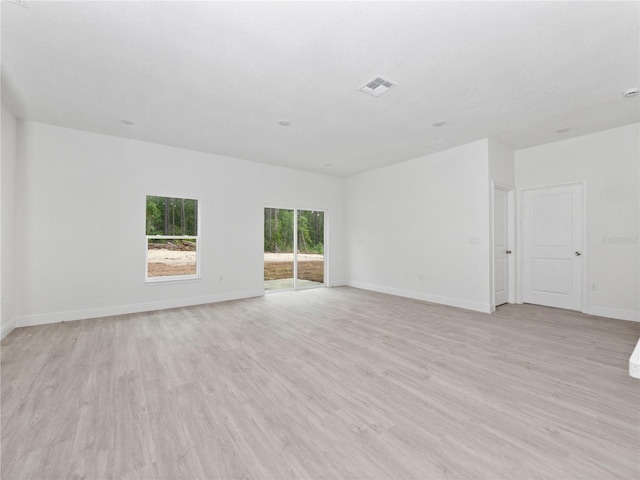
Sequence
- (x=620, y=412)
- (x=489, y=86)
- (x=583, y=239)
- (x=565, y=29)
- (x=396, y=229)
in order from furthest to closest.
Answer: (x=396, y=229) < (x=583, y=239) < (x=489, y=86) < (x=565, y=29) < (x=620, y=412)

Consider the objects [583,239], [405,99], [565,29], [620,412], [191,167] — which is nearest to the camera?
[620,412]

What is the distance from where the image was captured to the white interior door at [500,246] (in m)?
5.05

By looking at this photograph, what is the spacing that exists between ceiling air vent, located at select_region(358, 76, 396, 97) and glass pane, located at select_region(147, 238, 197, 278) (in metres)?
4.05

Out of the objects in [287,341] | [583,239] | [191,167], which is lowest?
[287,341]

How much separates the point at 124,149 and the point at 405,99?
14.5ft

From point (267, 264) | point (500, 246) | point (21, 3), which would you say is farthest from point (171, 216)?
point (500, 246)

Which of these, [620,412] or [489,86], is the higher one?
[489,86]

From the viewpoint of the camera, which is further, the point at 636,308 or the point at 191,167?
the point at 191,167

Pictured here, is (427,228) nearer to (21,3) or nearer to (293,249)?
(293,249)

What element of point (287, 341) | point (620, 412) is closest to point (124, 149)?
point (287, 341)

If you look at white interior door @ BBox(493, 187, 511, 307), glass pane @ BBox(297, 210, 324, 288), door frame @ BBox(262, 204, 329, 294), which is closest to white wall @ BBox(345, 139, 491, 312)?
white interior door @ BBox(493, 187, 511, 307)

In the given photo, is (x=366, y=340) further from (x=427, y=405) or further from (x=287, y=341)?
(x=427, y=405)

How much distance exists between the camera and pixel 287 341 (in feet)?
11.4

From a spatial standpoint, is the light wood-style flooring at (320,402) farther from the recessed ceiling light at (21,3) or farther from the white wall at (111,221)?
the recessed ceiling light at (21,3)
